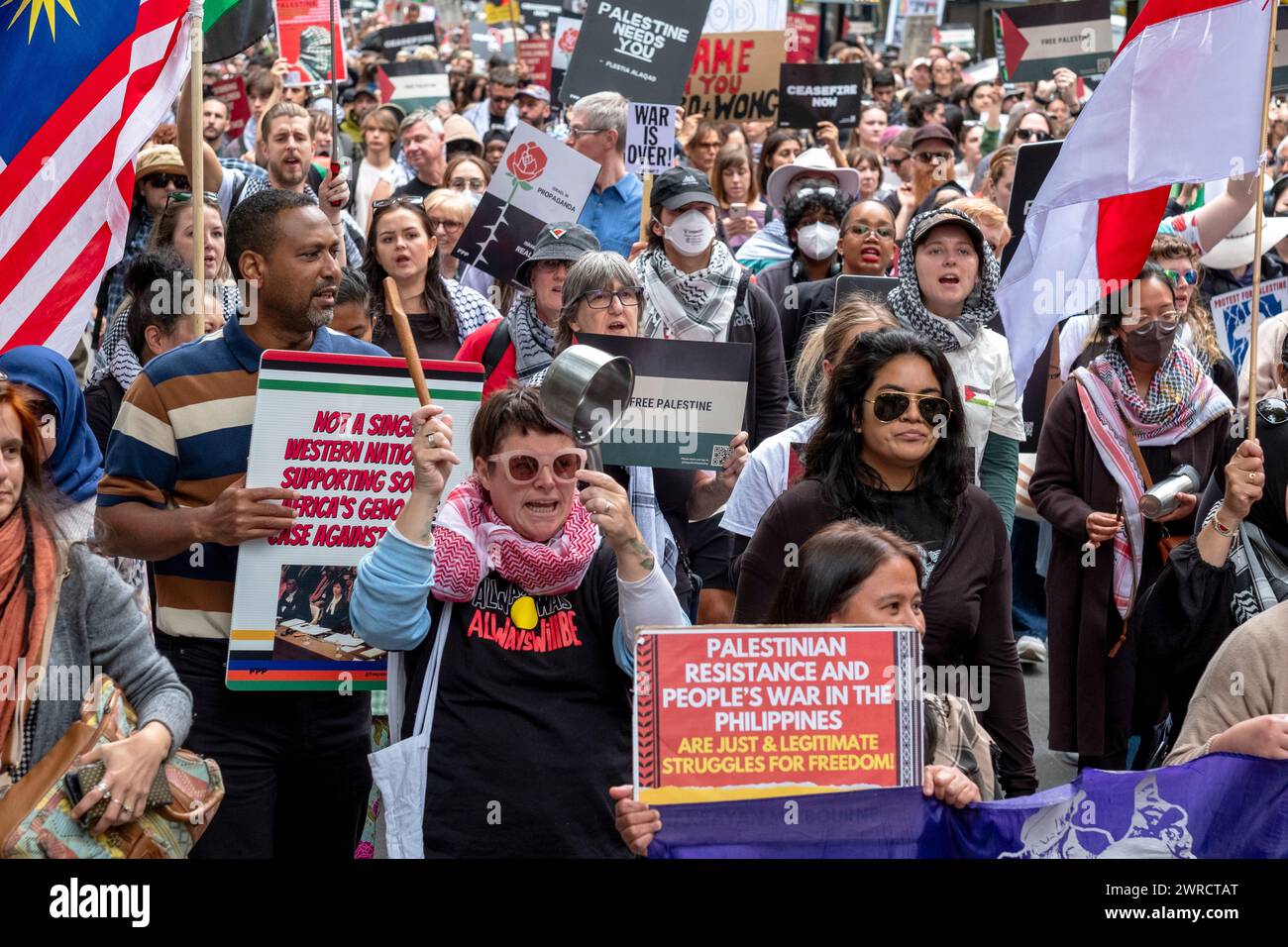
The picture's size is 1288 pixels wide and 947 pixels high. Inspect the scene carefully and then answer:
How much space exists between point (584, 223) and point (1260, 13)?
4.74 meters

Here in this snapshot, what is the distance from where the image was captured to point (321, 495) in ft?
14.2

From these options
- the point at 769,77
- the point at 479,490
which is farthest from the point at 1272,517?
the point at 769,77

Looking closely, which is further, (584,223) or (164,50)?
(584,223)

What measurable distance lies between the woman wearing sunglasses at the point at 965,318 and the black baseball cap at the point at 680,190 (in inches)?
51.2

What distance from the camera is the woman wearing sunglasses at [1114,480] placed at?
6441mm

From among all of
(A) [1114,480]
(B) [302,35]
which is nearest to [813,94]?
(B) [302,35]

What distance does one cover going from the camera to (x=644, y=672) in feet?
10.5

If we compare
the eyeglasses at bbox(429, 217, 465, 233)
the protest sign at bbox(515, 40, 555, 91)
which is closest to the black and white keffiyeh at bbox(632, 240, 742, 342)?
the eyeglasses at bbox(429, 217, 465, 233)

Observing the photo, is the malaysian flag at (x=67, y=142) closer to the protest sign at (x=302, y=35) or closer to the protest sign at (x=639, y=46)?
the protest sign at (x=639, y=46)

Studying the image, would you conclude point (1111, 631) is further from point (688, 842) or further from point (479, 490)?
point (688, 842)

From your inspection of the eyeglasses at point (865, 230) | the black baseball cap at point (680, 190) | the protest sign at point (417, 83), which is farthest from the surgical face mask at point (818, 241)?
the protest sign at point (417, 83)

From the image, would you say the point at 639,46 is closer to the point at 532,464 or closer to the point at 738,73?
the point at 738,73

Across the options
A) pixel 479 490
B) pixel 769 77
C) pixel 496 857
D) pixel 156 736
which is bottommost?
pixel 496 857

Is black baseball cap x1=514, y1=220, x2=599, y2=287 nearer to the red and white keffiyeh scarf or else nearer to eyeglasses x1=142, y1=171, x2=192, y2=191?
eyeglasses x1=142, y1=171, x2=192, y2=191
